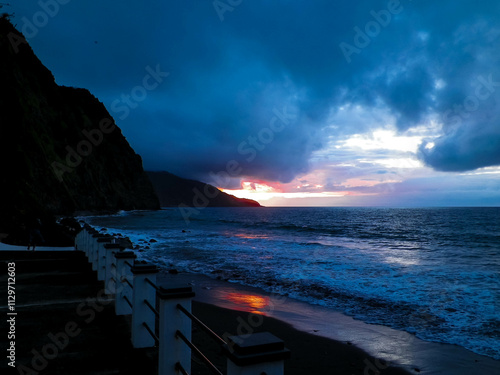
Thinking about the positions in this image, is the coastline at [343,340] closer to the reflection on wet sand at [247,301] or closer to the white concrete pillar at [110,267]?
the reflection on wet sand at [247,301]

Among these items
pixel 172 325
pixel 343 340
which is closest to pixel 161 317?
pixel 172 325

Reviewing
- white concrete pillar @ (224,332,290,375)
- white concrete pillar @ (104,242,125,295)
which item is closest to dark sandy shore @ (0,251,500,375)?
white concrete pillar @ (104,242,125,295)

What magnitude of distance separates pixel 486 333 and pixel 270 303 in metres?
6.33

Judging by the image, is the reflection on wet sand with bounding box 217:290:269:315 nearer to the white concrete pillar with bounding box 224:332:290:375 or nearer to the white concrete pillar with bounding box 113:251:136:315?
the white concrete pillar with bounding box 113:251:136:315

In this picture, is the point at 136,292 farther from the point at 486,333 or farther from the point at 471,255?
the point at 471,255

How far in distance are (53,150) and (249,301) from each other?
52.9 metres

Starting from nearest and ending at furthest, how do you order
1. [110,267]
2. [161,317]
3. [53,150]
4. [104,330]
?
[161,317], [104,330], [110,267], [53,150]

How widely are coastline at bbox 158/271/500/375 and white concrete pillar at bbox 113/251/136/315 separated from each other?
2.49 feet

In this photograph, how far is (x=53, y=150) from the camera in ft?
173

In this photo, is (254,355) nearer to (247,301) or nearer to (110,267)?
(110,267)

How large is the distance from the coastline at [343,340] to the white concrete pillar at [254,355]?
3078mm

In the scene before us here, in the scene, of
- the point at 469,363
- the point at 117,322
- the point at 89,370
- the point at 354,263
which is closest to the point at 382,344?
the point at 469,363

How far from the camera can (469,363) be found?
716 cm

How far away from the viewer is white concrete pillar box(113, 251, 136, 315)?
564 centimetres
